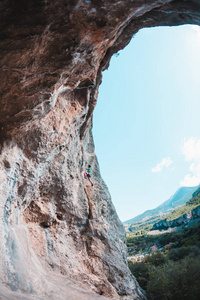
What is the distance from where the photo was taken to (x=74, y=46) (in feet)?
18.0

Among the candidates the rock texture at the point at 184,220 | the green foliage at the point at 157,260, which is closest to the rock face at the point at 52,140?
the green foliage at the point at 157,260

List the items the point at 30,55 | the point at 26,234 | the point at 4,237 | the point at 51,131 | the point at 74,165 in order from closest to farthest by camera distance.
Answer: the point at 4,237 < the point at 30,55 < the point at 26,234 < the point at 51,131 < the point at 74,165

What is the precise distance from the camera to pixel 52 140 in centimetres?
740

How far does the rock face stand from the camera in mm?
4695

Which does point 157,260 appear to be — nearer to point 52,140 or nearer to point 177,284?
point 177,284

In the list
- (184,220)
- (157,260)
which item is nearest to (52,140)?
(157,260)

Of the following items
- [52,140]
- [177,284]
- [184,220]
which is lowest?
[184,220]

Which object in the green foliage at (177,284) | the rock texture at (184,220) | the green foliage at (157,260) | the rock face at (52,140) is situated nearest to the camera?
the rock face at (52,140)

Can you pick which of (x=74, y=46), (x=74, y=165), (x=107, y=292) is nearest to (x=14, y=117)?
(x=74, y=46)

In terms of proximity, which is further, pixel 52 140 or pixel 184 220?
pixel 184 220

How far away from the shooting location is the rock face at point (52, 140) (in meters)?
4.70

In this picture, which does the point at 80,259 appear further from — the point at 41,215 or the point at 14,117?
the point at 14,117

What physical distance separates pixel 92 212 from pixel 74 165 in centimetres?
309

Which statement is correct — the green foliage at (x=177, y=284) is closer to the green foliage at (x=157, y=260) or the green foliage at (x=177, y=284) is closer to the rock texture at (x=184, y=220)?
the green foliage at (x=157, y=260)
